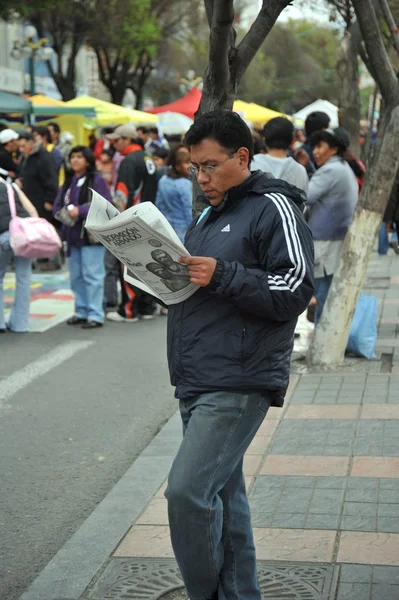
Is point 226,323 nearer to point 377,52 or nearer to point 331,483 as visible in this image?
point 331,483

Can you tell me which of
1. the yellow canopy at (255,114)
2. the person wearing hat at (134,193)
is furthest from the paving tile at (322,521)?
the yellow canopy at (255,114)

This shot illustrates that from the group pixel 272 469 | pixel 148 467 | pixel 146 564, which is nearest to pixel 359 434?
pixel 272 469

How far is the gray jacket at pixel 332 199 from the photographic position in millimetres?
8602

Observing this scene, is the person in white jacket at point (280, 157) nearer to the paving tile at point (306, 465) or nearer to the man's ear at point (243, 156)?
the paving tile at point (306, 465)

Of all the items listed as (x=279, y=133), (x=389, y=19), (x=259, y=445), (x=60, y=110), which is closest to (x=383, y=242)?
(x=60, y=110)

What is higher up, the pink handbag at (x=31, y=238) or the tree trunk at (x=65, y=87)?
the pink handbag at (x=31, y=238)

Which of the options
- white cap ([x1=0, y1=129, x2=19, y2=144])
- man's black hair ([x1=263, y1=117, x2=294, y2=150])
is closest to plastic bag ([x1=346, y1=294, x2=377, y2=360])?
man's black hair ([x1=263, y1=117, x2=294, y2=150])

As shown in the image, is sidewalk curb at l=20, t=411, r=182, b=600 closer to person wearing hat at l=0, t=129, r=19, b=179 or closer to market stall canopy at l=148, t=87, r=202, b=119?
person wearing hat at l=0, t=129, r=19, b=179

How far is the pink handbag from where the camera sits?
33.6ft

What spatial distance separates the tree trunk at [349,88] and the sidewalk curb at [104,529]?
11598 mm

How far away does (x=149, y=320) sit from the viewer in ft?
38.2

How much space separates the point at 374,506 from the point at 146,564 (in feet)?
3.98

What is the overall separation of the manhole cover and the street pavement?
16.4 inches

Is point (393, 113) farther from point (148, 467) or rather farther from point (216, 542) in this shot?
point (216, 542)
